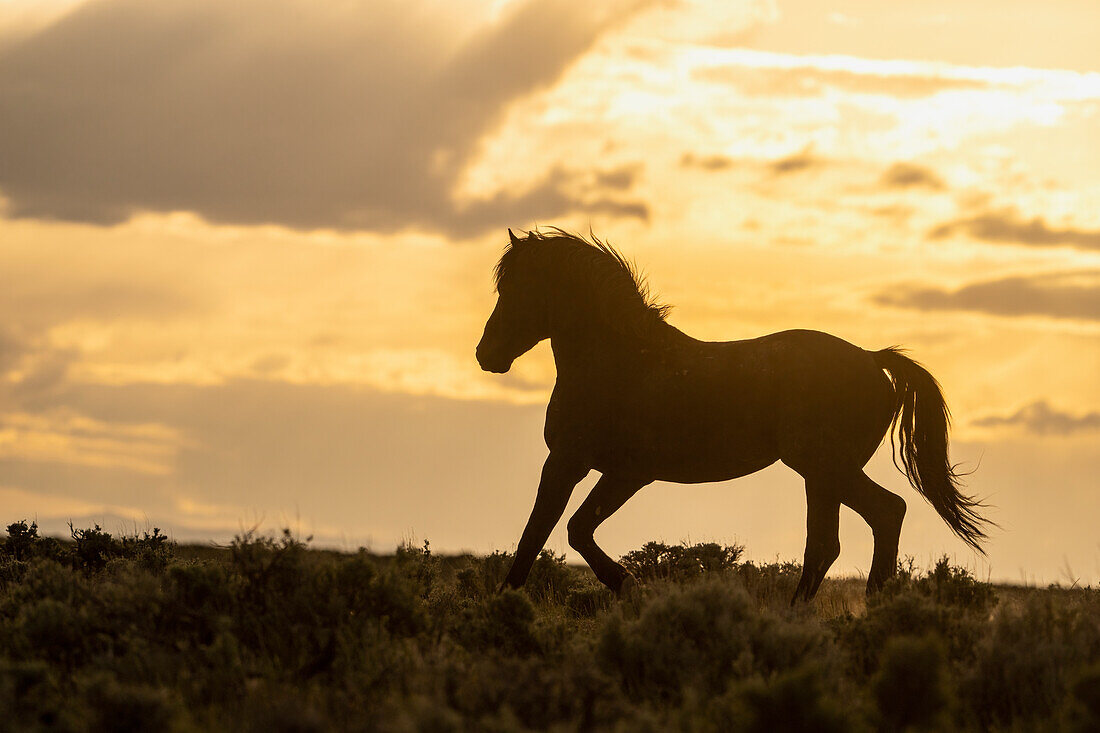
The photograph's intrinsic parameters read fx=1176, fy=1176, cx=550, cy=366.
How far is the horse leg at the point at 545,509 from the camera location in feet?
34.8

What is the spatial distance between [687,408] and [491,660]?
369 cm

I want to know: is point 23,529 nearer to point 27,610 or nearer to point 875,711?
point 27,610

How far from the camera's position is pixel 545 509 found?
1066cm

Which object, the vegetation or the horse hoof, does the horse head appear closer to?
the horse hoof

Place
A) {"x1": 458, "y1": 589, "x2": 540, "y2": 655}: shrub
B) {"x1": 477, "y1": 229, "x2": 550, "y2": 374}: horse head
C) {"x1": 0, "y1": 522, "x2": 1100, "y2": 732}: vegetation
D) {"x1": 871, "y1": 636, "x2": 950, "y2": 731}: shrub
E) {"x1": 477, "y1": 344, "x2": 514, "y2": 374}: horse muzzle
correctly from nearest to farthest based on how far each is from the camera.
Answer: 1. {"x1": 0, "y1": 522, "x2": 1100, "y2": 732}: vegetation
2. {"x1": 871, "y1": 636, "x2": 950, "y2": 731}: shrub
3. {"x1": 458, "y1": 589, "x2": 540, "y2": 655}: shrub
4. {"x1": 477, "y1": 229, "x2": 550, "y2": 374}: horse head
5. {"x1": 477, "y1": 344, "x2": 514, "y2": 374}: horse muzzle

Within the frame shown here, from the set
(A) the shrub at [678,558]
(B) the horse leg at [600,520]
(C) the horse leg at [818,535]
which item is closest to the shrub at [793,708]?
(C) the horse leg at [818,535]

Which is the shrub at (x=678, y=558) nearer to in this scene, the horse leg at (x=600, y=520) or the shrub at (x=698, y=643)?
the horse leg at (x=600, y=520)

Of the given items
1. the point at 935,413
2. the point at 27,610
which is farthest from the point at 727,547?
the point at 27,610

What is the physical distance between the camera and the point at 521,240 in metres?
11.4

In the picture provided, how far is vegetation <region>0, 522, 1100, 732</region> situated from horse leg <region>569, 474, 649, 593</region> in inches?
62.0

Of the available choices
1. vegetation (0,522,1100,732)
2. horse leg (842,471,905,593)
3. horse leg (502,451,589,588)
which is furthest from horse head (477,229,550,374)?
horse leg (842,471,905,593)

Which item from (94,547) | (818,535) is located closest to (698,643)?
(818,535)

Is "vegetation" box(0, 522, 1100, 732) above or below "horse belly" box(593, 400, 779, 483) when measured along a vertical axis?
below

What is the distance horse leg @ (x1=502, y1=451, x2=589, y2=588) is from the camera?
34.8 feet
